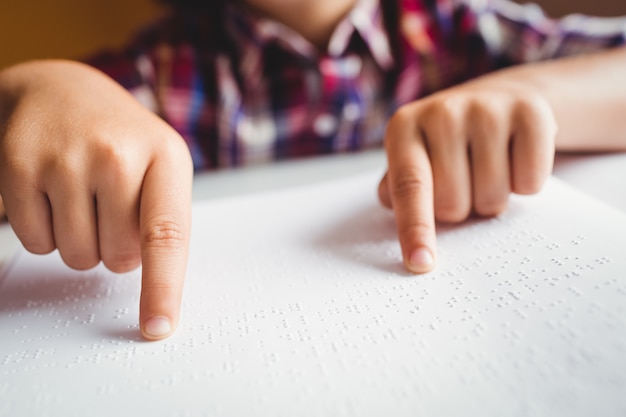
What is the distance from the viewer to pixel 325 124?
66 centimetres

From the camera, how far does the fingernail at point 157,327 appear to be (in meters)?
0.23

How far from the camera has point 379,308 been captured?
0.79ft

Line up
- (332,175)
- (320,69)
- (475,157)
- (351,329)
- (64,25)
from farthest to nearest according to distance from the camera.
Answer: (64,25), (320,69), (332,175), (475,157), (351,329)

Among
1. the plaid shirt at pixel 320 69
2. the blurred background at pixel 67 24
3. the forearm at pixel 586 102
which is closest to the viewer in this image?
the forearm at pixel 586 102

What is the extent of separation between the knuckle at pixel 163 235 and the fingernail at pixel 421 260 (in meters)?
0.13

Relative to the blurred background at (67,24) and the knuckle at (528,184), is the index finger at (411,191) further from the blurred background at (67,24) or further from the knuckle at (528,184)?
the blurred background at (67,24)

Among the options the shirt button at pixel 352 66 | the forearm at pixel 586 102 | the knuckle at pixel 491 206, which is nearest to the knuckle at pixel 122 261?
the knuckle at pixel 491 206

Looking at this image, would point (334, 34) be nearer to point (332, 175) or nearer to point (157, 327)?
point (332, 175)

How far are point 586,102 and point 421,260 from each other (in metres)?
0.27

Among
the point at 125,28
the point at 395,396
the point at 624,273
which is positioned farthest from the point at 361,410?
the point at 125,28

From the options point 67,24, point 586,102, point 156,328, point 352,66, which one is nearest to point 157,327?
point 156,328

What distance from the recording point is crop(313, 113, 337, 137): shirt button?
66 cm

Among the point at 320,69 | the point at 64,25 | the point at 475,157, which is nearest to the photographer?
the point at 475,157

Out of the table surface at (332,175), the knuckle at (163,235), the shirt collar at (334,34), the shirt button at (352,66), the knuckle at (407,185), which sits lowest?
the table surface at (332,175)
